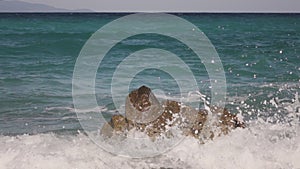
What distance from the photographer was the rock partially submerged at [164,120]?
579 centimetres

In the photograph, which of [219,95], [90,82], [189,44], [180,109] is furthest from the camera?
[189,44]

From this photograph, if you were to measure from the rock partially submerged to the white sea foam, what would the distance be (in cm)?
16

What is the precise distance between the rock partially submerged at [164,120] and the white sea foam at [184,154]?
16 centimetres

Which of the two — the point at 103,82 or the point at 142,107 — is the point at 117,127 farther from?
the point at 103,82

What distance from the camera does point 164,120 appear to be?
590 cm

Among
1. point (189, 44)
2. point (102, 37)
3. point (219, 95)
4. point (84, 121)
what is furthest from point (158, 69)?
point (102, 37)

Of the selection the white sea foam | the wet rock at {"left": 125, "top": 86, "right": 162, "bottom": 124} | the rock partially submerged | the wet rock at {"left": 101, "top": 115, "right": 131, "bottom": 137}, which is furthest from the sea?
the wet rock at {"left": 125, "top": 86, "right": 162, "bottom": 124}

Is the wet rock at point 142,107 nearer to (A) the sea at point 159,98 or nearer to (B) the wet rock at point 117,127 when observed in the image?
(B) the wet rock at point 117,127

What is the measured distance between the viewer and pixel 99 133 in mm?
6188

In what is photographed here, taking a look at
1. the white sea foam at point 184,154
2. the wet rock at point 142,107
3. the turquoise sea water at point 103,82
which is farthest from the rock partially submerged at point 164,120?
the turquoise sea water at point 103,82

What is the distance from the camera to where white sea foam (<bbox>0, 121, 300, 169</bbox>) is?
5102mm

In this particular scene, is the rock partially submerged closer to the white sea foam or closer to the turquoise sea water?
the white sea foam

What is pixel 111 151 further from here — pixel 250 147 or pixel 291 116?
pixel 291 116

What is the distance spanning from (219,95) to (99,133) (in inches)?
153
